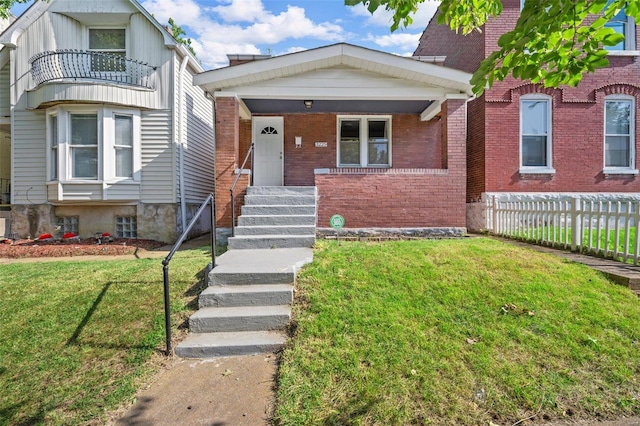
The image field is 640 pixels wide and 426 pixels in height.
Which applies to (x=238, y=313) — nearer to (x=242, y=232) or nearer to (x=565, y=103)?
(x=242, y=232)

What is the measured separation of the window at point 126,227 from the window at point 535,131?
11463 mm

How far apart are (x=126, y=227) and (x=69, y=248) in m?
1.89

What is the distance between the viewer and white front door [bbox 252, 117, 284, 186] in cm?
987

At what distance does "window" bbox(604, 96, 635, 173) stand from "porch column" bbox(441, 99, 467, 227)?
563 centimetres

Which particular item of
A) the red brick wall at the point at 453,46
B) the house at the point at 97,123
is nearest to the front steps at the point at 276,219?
the house at the point at 97,123

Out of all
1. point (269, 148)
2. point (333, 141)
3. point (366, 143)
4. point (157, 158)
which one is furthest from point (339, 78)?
point (157, 158)

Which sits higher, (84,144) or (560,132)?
(560,132)

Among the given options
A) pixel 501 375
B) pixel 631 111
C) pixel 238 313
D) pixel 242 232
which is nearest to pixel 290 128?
pixel 242 232

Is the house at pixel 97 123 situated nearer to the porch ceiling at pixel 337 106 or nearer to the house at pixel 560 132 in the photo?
the porch ceiling at pixel 337 106

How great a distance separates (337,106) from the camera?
9.17 metres

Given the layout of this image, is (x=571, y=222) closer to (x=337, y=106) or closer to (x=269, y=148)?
(x=337, y=106)

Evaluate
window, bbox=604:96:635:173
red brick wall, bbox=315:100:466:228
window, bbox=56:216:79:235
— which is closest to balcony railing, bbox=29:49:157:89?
window, bbox=56:216:79:235

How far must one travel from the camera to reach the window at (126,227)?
9.29m

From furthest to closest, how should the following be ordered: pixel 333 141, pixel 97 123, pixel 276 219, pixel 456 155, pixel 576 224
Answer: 1. pixel 333 141
2. pixel 97 123
3. pixel 456 155
4. pixel 276 219
5. pixel 576 224
